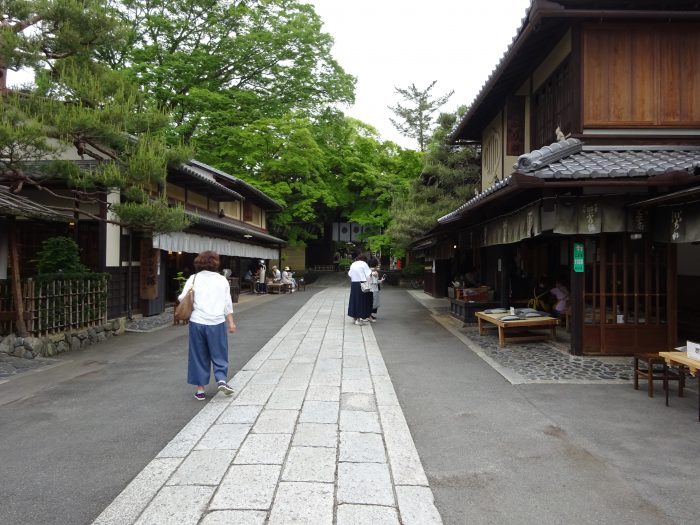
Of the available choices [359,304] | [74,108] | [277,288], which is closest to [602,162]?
[359,304]

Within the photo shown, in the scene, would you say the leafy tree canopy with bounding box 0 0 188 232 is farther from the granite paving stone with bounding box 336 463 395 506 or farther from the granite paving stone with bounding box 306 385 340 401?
the granite paving stone with bounding box 336 463 395 506

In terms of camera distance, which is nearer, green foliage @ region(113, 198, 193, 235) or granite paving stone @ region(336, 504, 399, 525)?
granite paving stone @ region(336, 504, 399, 525)

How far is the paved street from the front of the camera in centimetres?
335

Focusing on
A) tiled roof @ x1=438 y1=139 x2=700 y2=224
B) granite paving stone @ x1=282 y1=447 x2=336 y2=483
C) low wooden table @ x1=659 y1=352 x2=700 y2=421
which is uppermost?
tiled roof @ x1=438 y1=139 x2=700 y2=224

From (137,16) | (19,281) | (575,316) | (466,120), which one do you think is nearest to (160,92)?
(137,16)

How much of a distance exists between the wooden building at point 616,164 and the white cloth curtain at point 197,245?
8.77 m

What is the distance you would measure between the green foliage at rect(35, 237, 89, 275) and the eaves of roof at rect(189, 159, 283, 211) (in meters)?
6.30

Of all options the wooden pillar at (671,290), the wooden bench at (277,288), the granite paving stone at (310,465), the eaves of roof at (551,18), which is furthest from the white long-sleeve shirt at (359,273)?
the wooden bench at (277,288)

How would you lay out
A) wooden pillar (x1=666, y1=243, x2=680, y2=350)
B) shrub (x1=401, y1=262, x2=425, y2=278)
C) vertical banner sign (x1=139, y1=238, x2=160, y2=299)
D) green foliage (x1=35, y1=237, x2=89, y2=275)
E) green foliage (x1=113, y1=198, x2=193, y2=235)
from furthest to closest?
shrub (x1=401, y1=262, x2=425, y2=278), vertical banner sign (x1=139, y1=238, x2=160, y2=299), green foliage (x1=35, y1=237, x2=89, y2=275), green foliage (x1=113, y1=198, x2=193, y2=235), wooden pillar (x1=666, y1=243, x2=680, y2=350)

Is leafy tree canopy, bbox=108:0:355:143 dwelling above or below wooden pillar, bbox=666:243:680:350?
above

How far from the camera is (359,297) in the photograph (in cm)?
1302

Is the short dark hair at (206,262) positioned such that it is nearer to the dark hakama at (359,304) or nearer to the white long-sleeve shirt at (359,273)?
the white long-sleeve shirt at (359,273)

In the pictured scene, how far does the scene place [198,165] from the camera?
19.3 meters

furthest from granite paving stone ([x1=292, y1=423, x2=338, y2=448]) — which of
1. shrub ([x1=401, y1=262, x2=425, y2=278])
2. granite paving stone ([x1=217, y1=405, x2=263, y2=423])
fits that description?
shrub ([x1=401, y1=262, x2=425, y2=278])
